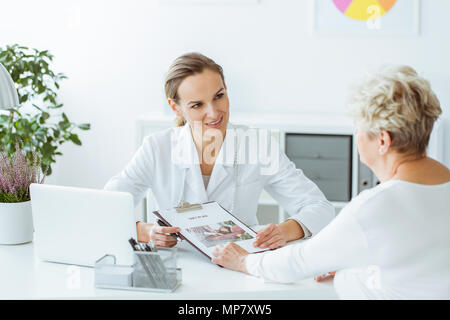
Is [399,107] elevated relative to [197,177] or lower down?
elevated

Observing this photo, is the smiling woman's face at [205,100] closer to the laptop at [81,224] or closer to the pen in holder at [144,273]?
the laptop at [81,224]

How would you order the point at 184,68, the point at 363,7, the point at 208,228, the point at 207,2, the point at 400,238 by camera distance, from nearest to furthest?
the point at 400,238, the point at 208,228, the point at 184,68, the point at 363,7, the point at 207,2

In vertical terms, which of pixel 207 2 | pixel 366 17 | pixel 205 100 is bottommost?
pixel 205 100

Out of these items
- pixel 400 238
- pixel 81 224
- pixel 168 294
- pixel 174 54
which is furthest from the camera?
pixel 174 54

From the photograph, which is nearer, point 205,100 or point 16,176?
point 16,176

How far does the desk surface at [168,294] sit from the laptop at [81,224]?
0.05m

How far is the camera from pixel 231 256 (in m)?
1.82

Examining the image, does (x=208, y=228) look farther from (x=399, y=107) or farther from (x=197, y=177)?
(x=399, y=107)

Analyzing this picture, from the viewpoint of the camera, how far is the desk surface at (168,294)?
1640mm

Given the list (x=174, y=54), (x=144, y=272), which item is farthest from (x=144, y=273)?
(x=174, y=54)

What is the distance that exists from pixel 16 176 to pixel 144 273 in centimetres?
67

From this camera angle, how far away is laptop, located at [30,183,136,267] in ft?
5.72

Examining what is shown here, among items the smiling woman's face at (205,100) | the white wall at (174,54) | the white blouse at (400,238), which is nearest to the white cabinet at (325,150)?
the white wall at (174,54)
